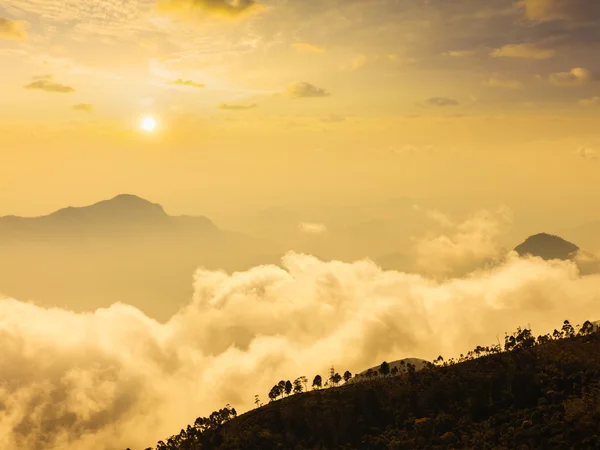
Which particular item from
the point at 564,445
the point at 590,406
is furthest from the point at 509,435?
the point at 590,406

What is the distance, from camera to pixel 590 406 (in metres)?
198

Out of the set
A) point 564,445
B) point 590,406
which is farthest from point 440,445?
point 590,406

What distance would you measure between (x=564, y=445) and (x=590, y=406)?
32459 millimetres

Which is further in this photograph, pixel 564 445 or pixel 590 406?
pixel 590 406

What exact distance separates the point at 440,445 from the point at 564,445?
4672 cm

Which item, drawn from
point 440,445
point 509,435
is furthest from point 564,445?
point 440,445

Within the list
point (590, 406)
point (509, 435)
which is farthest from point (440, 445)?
point (590, 406)

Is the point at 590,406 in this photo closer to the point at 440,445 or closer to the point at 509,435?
the point at 509,435

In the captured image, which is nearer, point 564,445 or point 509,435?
point 564,445

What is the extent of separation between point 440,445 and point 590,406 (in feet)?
209

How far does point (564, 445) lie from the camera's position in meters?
175

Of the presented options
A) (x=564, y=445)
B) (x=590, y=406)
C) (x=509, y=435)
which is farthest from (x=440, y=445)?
(x=590, y=406)

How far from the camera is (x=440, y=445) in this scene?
199500 mm
